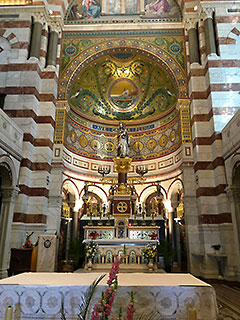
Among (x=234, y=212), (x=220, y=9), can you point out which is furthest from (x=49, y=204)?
(x=220, y=9)

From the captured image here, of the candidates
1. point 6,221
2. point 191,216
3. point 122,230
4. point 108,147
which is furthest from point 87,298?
point 108,147

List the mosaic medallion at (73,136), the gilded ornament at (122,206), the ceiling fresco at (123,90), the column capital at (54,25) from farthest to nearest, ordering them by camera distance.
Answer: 1. the ceiling fresco at (123,90)
2. the mosaic medallion at (73,136)
3. the column capital at (54,25)
4. the gilded ornament at (122,206)

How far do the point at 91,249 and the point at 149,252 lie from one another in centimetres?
199

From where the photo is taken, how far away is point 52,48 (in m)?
12.1

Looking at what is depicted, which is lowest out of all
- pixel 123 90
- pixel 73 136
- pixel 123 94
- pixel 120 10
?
pixel 73 136

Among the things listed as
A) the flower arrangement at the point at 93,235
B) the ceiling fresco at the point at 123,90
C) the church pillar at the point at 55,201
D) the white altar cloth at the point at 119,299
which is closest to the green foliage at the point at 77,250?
the flower arrangement at the point at 93,235

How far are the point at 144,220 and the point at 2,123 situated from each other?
646cm

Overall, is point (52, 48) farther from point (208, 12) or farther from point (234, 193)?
point (234, 193)

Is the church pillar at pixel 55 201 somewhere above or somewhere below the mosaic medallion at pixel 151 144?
below

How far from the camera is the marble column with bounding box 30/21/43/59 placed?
11.4 metres

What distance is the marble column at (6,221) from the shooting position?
8.54 m

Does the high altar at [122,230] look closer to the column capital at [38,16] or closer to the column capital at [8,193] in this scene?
the column capital at [8,193]

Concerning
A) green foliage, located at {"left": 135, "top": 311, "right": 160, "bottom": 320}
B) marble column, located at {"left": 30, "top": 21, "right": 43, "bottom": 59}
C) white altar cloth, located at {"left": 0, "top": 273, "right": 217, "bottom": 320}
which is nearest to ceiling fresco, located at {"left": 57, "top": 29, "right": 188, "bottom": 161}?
marble column, located at {"left": 30, "top": 21, "right": 43, "bottom": 59}

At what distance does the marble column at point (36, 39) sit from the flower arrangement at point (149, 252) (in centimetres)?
894
